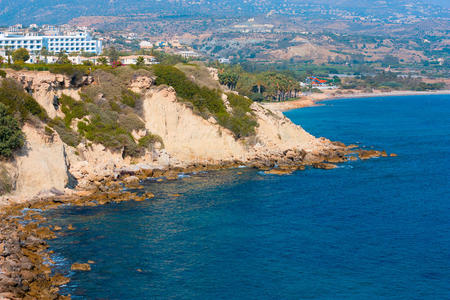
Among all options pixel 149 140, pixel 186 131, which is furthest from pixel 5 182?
pixel 186 131

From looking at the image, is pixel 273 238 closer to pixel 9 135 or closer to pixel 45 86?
pixel 9 135

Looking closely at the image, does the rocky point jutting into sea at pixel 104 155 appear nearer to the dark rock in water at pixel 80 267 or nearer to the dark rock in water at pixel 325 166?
the dark rock in water at pixel 325 166

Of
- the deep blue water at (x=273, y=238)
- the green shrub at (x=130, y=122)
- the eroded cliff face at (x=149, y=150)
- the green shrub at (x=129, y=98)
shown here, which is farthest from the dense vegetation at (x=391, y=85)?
the green shrub at (x=130, y=122)

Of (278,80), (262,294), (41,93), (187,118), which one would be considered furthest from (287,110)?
(262,294)

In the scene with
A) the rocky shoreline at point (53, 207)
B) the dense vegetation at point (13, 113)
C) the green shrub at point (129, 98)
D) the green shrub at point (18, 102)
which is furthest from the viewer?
the green shrub at point (129, 98)

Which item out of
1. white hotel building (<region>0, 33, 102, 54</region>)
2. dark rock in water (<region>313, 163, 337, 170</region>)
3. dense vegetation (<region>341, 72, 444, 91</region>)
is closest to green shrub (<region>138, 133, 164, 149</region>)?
dark rock in water (<region>313, 163, 337, 170</region>)

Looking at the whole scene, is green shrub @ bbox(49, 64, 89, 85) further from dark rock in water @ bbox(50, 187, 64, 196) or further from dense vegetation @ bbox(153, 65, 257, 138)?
dark rock in water @ bbox(50, 187, 64, 196)
